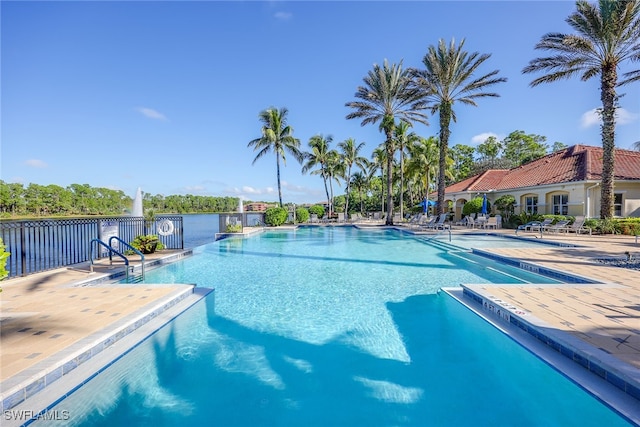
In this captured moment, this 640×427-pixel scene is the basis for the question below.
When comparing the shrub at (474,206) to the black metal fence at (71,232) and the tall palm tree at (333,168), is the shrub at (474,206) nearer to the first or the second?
the tall palm tree at (333,168)

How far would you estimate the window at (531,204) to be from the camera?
2295 cm

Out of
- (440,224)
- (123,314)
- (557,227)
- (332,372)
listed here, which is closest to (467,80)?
(440,224)

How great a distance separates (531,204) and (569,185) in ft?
13.3

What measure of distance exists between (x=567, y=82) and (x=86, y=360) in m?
23.1

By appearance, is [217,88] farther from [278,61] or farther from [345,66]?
[345,66]

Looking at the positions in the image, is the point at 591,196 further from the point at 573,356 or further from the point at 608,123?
the point at 573,356

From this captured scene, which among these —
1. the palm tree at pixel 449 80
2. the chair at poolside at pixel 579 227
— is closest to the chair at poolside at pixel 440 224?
the palm tree at pixel 449 80

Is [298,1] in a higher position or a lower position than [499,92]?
higher

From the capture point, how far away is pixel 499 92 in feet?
65.4

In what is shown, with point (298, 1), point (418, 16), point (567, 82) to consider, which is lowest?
point (567, 82)

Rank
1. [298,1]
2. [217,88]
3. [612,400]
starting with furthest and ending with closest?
[217,88], [298,1], [612,400]

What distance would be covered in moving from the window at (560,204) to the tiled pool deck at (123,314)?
15.9m

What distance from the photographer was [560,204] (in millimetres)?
20984

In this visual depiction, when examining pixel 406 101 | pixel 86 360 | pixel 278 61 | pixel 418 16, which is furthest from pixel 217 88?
pixel 86 360
